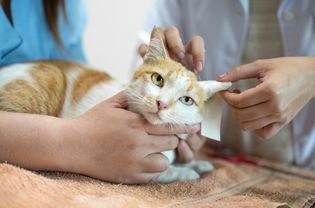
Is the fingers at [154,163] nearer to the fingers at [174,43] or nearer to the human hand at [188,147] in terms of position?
the human hand at [188,147]

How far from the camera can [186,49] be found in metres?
1.04

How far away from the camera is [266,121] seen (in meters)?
0.89

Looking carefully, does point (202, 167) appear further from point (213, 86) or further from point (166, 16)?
point (166, 16)

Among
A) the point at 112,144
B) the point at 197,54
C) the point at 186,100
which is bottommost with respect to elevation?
the point at 112,144

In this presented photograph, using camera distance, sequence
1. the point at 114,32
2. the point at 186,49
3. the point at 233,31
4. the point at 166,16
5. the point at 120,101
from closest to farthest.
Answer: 1. the point at 120,101
2. the point at 186,49
3. the point at 233,31
4. the point at 166,16
5. the point at 114,32

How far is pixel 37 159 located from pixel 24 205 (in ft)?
0.67

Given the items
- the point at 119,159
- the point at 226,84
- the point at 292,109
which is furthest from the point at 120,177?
the point at 292,109

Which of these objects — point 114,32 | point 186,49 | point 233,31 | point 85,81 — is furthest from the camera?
point 114,32

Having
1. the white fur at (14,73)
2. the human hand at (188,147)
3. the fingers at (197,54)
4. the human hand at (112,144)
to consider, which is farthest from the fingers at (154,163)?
the white fur at (14,73)

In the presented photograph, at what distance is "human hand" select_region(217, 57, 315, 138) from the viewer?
0.83m

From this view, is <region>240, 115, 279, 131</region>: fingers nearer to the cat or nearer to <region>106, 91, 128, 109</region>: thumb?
the cat

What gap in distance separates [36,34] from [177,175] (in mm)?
658

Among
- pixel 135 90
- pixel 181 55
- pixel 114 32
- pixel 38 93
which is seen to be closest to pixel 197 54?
pixel 181 55

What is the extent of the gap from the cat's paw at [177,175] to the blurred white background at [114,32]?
111 cm
